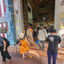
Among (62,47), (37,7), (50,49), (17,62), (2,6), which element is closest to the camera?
(50,49)

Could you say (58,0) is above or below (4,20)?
above

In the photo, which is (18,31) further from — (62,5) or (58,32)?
(62,5)

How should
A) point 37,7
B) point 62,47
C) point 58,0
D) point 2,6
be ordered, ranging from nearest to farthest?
point 62,47, point 58,0, point 2,6, point 37,7

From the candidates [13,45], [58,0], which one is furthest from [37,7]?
[13,45]

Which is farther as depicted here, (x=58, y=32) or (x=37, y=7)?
(x=37, y=7)

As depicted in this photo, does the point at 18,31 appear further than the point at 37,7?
No

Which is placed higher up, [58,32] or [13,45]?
[58,32]

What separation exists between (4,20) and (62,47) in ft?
16.5

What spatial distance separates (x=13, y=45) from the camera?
6000 mm

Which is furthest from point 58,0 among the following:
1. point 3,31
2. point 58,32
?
point 3,31

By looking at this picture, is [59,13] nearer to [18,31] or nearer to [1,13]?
[18,31]

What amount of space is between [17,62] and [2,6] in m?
4.65

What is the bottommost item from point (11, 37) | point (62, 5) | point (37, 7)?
point (11, 37)

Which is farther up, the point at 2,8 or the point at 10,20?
the point at 2,8
